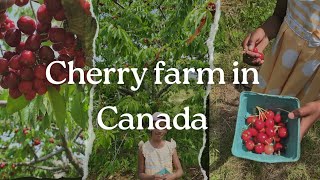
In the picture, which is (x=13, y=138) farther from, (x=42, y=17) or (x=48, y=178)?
(x=42, y=17)

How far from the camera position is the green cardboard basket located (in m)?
1.35

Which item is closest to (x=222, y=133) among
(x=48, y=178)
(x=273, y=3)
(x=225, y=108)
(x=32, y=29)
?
(x=225, y=108)

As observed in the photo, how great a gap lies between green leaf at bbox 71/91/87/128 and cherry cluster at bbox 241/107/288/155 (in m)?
0.44

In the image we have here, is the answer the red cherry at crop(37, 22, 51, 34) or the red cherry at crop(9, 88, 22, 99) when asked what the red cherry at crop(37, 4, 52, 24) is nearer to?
the red cherry at crop(37, 22, 51, 34)

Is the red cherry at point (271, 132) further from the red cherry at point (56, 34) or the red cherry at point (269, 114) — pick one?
the red cherry at point (56, 34)

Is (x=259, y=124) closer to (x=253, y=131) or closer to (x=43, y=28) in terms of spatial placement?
(x=253, y=131)

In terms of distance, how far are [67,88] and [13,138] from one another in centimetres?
70

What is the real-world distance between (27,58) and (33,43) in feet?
0.13

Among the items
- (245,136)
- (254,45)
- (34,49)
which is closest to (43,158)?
(34,49)

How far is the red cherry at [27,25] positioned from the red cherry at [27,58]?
2.2 inches

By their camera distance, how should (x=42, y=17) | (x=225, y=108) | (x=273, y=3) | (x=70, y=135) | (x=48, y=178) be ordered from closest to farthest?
(x=42, y=17) → (x=273, y=3) → (x=225, y=108) → (x=70, y=135) → (x=48, y=178)

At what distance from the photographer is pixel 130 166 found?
60.7 inches

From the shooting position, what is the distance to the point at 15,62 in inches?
50.1

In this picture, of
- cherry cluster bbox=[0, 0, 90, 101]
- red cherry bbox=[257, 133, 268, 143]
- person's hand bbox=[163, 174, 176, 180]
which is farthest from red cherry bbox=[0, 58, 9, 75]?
red cherry bbox=[257, 133, 268, 143]
